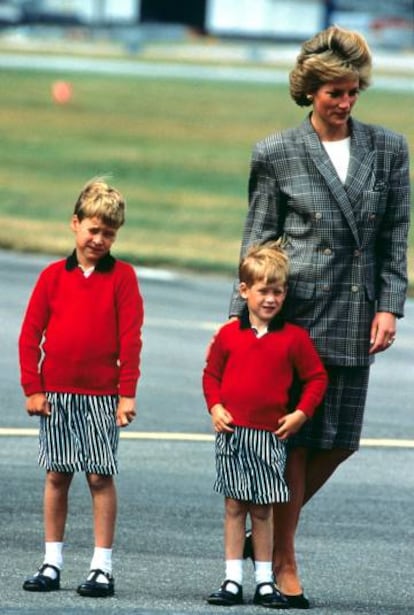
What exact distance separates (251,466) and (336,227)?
2.81ft

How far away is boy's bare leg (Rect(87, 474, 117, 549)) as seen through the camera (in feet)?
20.1

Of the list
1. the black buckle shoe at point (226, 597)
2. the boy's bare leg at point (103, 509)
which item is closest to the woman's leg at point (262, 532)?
the black buckle shoe at point (226, 597)

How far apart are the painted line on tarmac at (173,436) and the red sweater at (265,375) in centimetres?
340

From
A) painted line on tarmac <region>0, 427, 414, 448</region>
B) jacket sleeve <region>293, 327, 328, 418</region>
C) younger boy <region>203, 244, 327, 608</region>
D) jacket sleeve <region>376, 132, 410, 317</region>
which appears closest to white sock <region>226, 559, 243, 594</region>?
younger boy <region>203, 244, 327, 608</region>

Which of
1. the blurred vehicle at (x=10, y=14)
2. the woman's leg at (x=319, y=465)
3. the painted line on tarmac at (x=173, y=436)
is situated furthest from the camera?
the blurred vehicle at (x=10, y=14)

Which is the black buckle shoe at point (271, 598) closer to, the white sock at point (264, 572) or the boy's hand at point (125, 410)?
the white sock at point (264, 572)

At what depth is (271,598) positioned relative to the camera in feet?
19.6

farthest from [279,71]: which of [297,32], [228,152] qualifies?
[297,32]

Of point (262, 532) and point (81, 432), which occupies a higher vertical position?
point (81, 432)

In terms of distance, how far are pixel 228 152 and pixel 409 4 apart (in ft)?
214

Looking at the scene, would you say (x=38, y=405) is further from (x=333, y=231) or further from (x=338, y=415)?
(x=333, y=231)

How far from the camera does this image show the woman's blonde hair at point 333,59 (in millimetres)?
5957

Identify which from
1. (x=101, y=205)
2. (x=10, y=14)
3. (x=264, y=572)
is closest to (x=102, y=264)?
(x=101, y=205)

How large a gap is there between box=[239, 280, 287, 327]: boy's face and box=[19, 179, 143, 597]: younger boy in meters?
0.39
